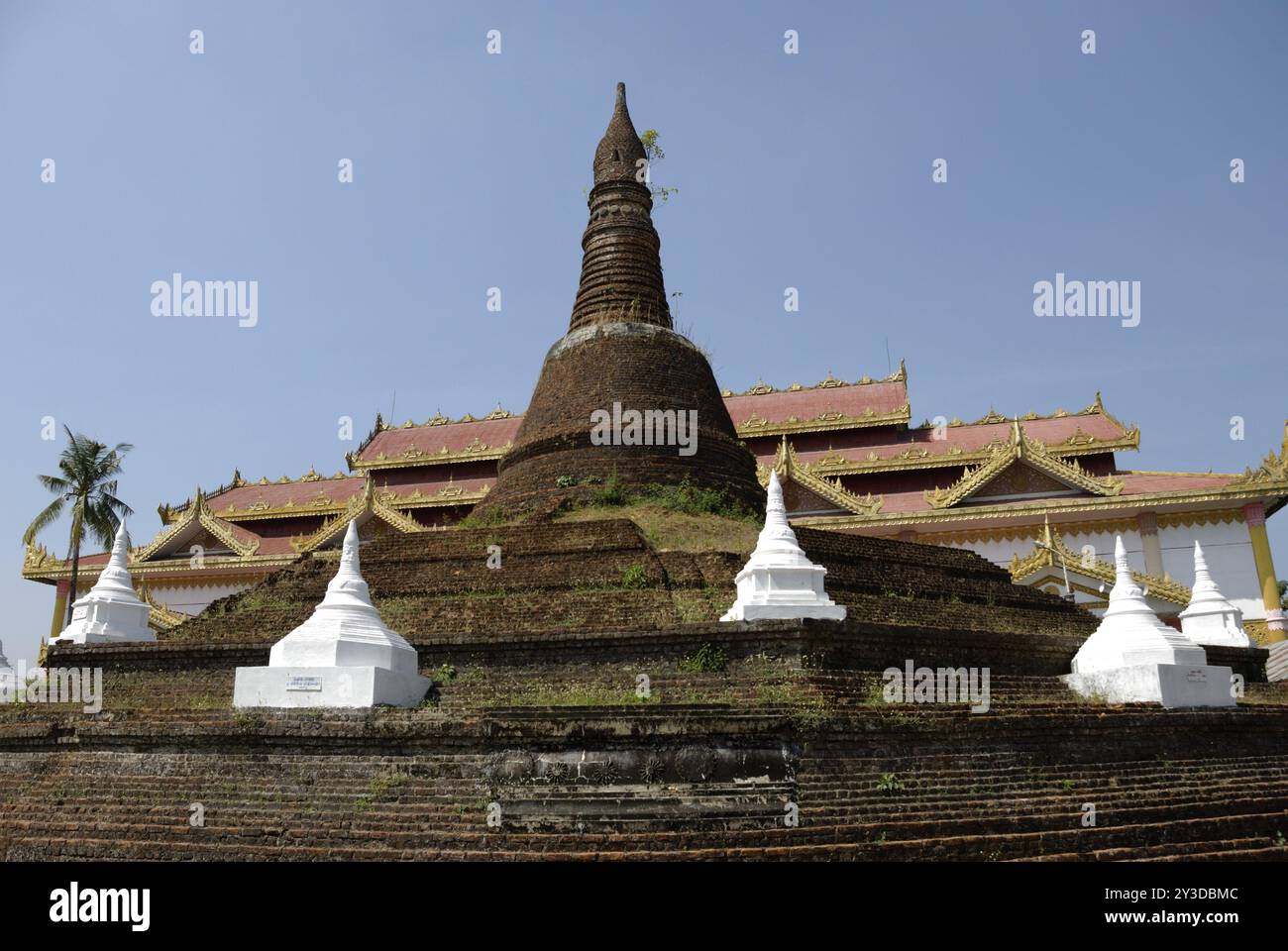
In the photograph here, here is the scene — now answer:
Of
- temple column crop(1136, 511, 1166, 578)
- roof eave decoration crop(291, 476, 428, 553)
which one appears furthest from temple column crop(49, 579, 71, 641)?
temple column crop(1136, 511, 1166, 578)

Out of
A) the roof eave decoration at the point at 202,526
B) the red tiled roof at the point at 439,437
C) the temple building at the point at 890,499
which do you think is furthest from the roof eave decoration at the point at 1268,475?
the roof eave decoration at the point at 202,526

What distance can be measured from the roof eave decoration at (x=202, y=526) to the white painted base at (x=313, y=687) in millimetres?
19221

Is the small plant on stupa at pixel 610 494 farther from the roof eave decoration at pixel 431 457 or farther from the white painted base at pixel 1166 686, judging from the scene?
the roof eave decoration at pixel 431 457

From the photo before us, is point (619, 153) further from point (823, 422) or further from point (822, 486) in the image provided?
point (823, 422)

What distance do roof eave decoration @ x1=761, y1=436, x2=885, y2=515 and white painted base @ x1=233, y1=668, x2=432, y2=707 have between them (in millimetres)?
15602

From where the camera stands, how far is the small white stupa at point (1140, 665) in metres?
10.4

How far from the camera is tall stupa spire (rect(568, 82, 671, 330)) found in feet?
59.9

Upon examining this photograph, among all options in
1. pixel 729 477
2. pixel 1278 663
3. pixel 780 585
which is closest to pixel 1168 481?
pixel 1278 663

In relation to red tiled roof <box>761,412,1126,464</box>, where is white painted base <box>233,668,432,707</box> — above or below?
below

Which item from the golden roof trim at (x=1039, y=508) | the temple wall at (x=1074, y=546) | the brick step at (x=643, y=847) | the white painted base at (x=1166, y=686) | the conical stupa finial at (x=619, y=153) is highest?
the conical stupa finial at (x=619, y=153)

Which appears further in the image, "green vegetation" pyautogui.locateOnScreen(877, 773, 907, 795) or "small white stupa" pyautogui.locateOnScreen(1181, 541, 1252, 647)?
"small white stupa" pyautogui.locateOnScreen(1181, 541, 1252, 647)

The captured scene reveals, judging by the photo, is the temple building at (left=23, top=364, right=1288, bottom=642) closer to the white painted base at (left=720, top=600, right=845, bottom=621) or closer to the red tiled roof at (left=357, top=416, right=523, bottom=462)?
the red tiled roof at (left=357, top=416, right=523, bottom=462)

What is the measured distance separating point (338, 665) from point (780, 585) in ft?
14.3
